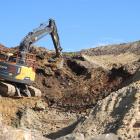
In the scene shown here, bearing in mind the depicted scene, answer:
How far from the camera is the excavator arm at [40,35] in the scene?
31.2 metres

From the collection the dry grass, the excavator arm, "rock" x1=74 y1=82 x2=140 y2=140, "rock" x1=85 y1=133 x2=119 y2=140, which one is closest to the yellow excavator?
the excavator arm

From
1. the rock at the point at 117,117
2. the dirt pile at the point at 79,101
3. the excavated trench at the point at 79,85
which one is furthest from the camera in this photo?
the excavated trench at the point at 79,85

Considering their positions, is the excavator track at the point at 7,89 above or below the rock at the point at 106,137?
above

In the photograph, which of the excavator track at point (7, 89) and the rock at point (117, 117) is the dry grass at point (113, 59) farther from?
the rock at point (117, 117)

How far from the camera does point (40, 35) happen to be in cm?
3309

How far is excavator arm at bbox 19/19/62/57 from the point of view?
102 feet

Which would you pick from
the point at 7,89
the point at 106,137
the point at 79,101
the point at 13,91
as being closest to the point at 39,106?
the point at 13,91

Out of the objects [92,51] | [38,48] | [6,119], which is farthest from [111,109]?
[92,51]

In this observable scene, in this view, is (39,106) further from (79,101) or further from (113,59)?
(113,59)

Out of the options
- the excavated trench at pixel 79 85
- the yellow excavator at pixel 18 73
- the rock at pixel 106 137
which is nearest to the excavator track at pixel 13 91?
the yellow excavator at pixel 18 73

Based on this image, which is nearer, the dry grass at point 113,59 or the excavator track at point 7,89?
the excavator track at point 7,89

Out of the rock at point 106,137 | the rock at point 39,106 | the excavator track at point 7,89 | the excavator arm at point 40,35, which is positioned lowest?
the rock at point 106,137

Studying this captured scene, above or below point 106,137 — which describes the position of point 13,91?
above

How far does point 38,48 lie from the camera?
145 ft
